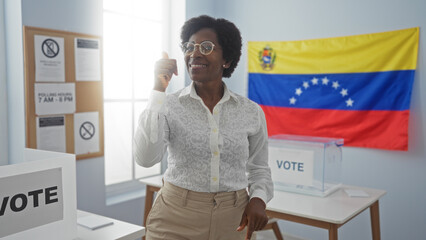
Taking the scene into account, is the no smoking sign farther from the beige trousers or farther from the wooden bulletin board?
the beige trousers

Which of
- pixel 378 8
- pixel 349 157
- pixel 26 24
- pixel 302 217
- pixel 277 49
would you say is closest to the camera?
pixel 302 217

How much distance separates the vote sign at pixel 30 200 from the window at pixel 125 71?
1.95 m

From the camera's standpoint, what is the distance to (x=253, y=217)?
1.29 metres

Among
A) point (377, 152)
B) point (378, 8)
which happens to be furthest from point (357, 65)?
point (377, 152)

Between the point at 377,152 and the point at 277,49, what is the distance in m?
1.24

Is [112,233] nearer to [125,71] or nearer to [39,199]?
[39,199]

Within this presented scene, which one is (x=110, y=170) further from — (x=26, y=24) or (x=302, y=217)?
(x=302, y=217)

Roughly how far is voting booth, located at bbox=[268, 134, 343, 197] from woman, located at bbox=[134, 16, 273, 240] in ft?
3.88

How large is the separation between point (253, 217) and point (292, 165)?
1350mm

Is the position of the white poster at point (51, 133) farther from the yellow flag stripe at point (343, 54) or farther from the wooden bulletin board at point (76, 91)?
the yellow flag stripe at point (343, 54)

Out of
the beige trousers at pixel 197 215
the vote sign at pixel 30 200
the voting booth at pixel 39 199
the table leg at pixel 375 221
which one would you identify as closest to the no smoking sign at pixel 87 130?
the voting booth at pixel 39 199

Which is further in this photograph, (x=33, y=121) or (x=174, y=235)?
(x=33, y=121)

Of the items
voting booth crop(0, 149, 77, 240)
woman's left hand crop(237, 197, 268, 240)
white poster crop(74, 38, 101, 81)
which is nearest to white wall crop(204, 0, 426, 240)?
white poster crop(74, 38, 101, 81)

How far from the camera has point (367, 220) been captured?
10.4 ft
